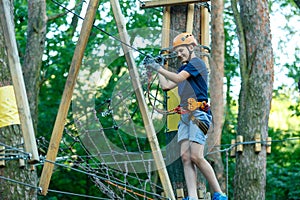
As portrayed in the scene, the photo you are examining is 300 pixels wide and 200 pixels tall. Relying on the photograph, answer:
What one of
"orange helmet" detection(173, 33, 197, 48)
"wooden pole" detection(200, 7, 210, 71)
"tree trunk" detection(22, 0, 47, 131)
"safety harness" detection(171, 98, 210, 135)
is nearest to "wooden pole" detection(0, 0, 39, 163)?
"safety harness" detection(171, 98, 210, 135)

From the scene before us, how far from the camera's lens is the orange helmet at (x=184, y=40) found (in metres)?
5.74

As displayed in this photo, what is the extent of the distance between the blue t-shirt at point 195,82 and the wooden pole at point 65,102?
77cm

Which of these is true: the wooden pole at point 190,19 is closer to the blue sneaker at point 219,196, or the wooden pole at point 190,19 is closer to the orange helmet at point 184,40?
the orange helmet at point 184,40

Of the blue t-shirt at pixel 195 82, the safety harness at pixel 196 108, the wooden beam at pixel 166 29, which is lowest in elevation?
the safety harness at pixel 196 108

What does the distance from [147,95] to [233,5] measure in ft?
13.6

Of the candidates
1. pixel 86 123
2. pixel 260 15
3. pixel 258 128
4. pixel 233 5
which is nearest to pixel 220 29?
pixel 233 5

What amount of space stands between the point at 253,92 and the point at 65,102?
392cm

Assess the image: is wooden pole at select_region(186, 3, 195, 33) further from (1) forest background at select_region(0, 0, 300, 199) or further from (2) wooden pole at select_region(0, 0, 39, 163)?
(1) forest background at select_region(0, 0, 300, 199)

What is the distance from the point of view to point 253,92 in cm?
881

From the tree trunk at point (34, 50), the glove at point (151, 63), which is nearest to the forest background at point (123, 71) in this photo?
the tree trunk at point (34, 50)

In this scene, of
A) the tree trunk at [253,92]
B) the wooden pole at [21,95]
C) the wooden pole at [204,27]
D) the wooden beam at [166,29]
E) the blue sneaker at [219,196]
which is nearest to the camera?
the wooden pole at [21,95]

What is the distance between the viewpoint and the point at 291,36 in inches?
609

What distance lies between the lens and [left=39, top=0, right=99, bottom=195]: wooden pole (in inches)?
207

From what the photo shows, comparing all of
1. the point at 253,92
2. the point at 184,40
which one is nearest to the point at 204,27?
the point at 184,40
